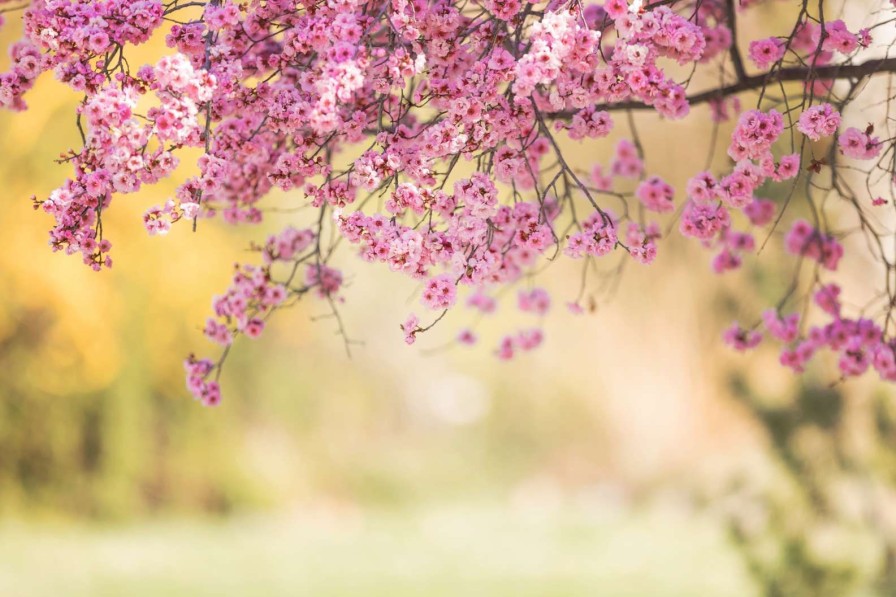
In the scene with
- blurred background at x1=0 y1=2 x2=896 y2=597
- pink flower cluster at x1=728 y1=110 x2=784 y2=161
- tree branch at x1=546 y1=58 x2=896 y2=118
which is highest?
blurred background at x1=0 y1=2 x2=896 y2=597

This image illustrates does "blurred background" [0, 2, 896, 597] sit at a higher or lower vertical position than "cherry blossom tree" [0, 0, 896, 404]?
higher

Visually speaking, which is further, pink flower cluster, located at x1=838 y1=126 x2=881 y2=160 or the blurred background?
the blurred background

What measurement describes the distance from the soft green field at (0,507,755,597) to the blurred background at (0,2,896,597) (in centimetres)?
2

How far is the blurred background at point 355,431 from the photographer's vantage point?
23.1 ft

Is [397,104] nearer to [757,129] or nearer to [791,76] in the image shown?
[757,129]

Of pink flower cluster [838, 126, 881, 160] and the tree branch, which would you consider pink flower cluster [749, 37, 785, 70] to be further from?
pink flower cluster [838, 126, 881, 160]

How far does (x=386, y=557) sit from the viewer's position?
24.5 ft

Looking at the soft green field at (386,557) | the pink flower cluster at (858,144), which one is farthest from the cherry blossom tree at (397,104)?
the soft green field at (386,557)

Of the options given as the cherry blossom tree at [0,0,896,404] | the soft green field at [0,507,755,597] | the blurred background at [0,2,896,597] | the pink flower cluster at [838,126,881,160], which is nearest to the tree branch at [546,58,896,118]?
the cherry blossom tree at [0,0,896,404]

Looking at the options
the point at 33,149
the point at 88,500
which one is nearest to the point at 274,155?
the point at 33,149

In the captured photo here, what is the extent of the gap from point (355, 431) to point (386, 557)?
1.60 metres

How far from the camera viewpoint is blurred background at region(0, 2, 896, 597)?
7047 mm

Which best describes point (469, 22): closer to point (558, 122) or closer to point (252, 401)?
point (558, 122)

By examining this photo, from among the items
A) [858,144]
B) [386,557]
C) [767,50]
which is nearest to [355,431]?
[386,557]
